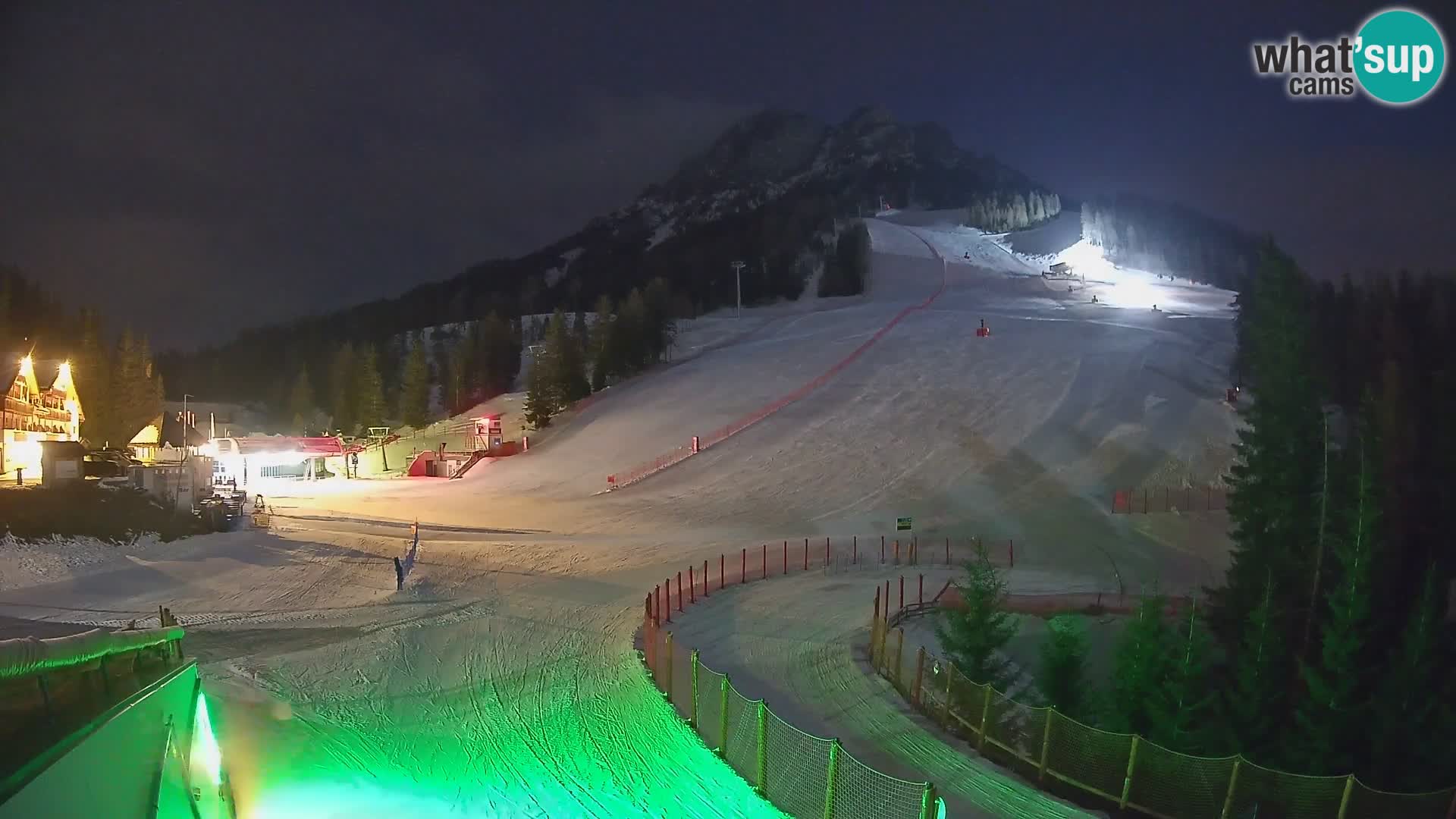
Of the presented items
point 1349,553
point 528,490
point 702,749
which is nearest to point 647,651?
point 702,749

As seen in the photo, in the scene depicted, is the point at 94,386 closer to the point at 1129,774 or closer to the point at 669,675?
the point at 669,675

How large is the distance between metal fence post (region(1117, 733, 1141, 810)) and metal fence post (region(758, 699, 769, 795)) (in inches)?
145

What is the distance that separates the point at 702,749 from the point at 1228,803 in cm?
534

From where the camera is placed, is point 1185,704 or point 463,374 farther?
point 463,374

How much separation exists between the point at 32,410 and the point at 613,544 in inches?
1061

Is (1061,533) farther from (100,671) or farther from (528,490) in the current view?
(100,671)

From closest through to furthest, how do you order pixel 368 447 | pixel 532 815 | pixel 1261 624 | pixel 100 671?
pixel 100 671 < pixel 532 815 < pixel 1261 624 < pixel 368 447

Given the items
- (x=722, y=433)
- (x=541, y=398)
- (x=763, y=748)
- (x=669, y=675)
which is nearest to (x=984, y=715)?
(x=763, y=748)

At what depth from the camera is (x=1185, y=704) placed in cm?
1614

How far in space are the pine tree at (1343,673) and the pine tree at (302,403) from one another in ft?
302

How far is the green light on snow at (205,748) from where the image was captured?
6.31m

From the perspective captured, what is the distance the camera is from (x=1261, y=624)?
18156 mm

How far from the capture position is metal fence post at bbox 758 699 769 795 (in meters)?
8.63

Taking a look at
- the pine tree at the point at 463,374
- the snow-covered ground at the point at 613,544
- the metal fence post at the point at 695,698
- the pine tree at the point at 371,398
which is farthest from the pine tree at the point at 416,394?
the metal fence post at the point at 695,698
